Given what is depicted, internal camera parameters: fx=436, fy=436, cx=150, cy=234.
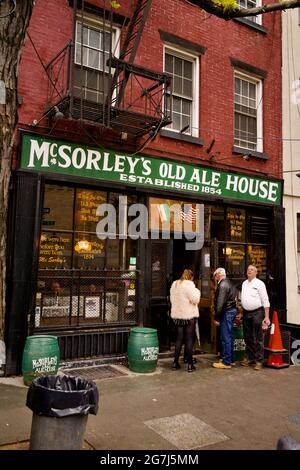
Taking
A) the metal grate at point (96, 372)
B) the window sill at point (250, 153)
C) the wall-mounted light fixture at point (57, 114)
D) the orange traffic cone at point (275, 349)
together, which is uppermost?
the window sill at point (250, 153)

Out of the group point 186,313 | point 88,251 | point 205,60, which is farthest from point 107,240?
point 205,60

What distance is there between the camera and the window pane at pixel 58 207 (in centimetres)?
799

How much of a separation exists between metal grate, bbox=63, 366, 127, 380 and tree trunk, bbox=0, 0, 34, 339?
3326 mm

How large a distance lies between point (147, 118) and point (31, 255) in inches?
129

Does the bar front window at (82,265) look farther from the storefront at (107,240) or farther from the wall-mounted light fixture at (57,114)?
the wall-mounted light fixture at (57,114)

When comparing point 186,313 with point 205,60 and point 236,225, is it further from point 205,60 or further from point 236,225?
point 205,60

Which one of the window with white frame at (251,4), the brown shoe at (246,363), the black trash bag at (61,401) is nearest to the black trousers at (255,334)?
the brown shoe at (246,363)

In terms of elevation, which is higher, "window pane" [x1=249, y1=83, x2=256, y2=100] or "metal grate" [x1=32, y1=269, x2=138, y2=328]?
"window pane" [x1=249, y1=83, x2=256, y2=100]

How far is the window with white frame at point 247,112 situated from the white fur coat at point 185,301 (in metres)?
4.57

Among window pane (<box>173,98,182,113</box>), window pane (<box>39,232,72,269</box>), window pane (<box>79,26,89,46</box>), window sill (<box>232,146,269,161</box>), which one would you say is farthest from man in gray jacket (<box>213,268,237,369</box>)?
window pane (<box>79,26,89,46</box>)

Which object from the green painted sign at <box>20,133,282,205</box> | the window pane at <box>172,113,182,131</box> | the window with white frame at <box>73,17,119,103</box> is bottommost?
the green painted sign at <box>20,133,282,205</box>

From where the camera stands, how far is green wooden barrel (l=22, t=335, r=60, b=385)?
21.8 feet

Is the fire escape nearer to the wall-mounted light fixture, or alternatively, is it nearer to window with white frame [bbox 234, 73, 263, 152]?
the wall-mounted light fixture
